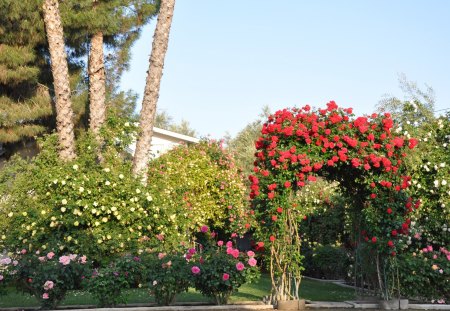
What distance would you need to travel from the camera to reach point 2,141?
15.6m

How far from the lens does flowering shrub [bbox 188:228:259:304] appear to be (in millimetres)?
8922

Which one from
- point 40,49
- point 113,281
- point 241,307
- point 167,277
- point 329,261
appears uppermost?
point 40,49

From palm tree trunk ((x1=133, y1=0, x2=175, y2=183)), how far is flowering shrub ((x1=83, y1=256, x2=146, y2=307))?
5233 millimetres

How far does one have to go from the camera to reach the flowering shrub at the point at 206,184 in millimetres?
17469

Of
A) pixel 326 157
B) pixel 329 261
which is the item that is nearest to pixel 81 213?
pixel 326 157

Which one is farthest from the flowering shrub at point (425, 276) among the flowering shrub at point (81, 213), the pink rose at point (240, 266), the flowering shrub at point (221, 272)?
the flowering shrub at point (81, 213)

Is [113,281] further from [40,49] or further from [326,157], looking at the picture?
[40,49]

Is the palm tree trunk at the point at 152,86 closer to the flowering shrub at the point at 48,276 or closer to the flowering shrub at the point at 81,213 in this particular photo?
the flowering shrub at the point at 81,213

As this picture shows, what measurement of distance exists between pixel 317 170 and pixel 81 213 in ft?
15.7

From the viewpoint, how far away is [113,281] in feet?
28.7

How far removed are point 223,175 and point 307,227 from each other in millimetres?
3363

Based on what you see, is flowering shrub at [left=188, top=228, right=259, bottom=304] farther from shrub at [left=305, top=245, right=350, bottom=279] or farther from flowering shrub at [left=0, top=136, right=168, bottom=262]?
shrub at [left=305, top=245, right=350, bottom=279]

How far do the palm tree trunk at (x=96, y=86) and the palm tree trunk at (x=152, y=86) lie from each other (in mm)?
1099

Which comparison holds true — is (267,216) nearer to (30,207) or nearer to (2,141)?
(30,207)
